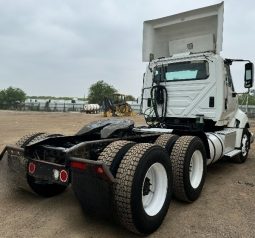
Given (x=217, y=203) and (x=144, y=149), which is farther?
(x=217, y=203)

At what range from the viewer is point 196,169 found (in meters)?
4.91

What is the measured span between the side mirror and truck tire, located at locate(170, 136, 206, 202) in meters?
2.75

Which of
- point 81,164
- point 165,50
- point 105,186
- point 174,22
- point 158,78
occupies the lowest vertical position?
point 105,186

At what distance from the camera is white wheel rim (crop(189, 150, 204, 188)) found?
4.78 metres

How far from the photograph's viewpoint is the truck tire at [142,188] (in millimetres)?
3178

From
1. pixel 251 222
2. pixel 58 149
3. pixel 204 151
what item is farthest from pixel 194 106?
pixel 58 149

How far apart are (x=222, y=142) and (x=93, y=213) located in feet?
12.0

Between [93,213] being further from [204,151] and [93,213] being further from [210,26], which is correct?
[210,26]

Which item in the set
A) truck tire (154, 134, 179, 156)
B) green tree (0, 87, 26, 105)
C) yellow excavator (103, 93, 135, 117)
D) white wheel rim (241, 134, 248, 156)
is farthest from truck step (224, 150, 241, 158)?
green tree (0, 87, 26, 105)

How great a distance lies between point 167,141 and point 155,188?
1033 mm

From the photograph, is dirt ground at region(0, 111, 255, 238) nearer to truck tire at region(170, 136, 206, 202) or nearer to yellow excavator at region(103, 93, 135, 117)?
truck tire at region(170, 136, 206, 202)

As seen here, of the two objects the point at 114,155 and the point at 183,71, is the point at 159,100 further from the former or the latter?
the point at 114,155

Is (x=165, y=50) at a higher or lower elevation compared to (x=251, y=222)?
higher

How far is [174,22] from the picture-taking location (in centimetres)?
714
